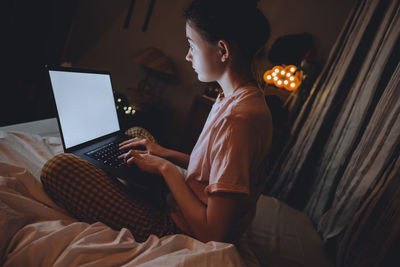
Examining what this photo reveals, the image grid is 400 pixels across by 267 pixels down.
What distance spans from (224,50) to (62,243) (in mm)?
671

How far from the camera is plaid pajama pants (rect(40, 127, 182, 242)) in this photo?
58 centimetres

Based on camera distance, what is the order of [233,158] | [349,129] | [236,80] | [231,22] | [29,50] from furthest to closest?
1. [29,50]
2. [349,129]
3. [236,80]
4. [231,22]
5. [233,158]

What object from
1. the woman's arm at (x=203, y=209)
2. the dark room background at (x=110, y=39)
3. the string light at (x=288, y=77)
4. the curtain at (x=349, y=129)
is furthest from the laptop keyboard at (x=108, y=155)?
the string light at (x=288, y=77)

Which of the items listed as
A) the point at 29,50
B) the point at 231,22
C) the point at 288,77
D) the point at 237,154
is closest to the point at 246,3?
the point at 231,22

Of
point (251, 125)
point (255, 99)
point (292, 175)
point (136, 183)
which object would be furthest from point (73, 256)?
point (292, 175)

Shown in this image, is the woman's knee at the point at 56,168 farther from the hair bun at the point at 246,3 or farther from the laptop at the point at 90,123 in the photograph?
the hair bun at the point at 246,3

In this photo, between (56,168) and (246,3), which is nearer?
(56,168)

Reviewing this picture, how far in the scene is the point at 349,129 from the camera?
3.99 ft

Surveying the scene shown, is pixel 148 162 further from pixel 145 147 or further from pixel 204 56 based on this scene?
pixel 204 56

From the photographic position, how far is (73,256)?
445 millimetres

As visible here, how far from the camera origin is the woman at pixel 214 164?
58 cm

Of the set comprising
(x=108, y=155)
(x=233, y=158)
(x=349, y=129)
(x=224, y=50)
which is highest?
(x=224, y=50)

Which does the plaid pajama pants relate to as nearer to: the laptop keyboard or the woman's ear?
the laptop keyboard

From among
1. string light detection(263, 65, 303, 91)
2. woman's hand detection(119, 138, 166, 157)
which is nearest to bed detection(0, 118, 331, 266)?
woman's hand detection(119, 138, 166, 157)
